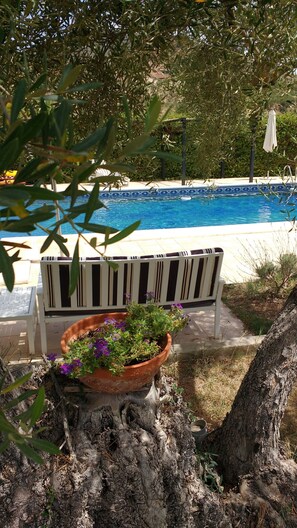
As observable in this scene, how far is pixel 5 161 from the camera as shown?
55 centimetres

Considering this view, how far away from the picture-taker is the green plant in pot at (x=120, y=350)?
2.24 metres

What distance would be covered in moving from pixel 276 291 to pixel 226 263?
1493mm

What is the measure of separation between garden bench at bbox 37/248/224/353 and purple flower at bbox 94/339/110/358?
1796 millimetres

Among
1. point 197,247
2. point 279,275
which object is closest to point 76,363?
point 279,275

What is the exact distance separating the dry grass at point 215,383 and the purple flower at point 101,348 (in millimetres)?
1324

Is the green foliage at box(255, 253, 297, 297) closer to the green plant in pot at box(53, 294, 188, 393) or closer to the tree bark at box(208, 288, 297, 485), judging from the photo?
the tree bark at box(208, 288, 297, 485)

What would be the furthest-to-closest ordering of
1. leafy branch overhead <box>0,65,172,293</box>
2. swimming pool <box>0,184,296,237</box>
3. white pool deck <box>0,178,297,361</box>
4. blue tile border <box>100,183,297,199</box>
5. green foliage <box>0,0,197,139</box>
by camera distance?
blue tile border <box>100,183,297,199</box>
swimming pool <box>0,184,296,237</box>
white pool deck <box>0,178,297,361</box>
green foliage <box>0,0,197,139</box>
leafy branch overhead <box>0,65,172,293</box>

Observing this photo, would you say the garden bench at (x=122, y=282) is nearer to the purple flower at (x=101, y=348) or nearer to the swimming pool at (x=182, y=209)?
the purple flower at (x=101, y=348)

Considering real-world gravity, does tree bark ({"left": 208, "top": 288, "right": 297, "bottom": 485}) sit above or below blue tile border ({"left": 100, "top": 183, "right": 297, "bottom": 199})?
above

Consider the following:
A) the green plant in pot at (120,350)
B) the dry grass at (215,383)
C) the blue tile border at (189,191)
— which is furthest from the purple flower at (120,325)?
the blue tile border at (189,191)

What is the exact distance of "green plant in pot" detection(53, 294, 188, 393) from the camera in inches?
88.1

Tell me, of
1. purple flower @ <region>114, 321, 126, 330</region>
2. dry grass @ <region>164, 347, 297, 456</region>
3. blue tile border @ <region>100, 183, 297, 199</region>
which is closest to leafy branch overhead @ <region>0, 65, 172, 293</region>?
purple flower @ <region>114, 321, 126, 330</region>

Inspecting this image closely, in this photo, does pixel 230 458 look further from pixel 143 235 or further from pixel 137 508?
pixel 143 235

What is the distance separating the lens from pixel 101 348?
2.27 m
